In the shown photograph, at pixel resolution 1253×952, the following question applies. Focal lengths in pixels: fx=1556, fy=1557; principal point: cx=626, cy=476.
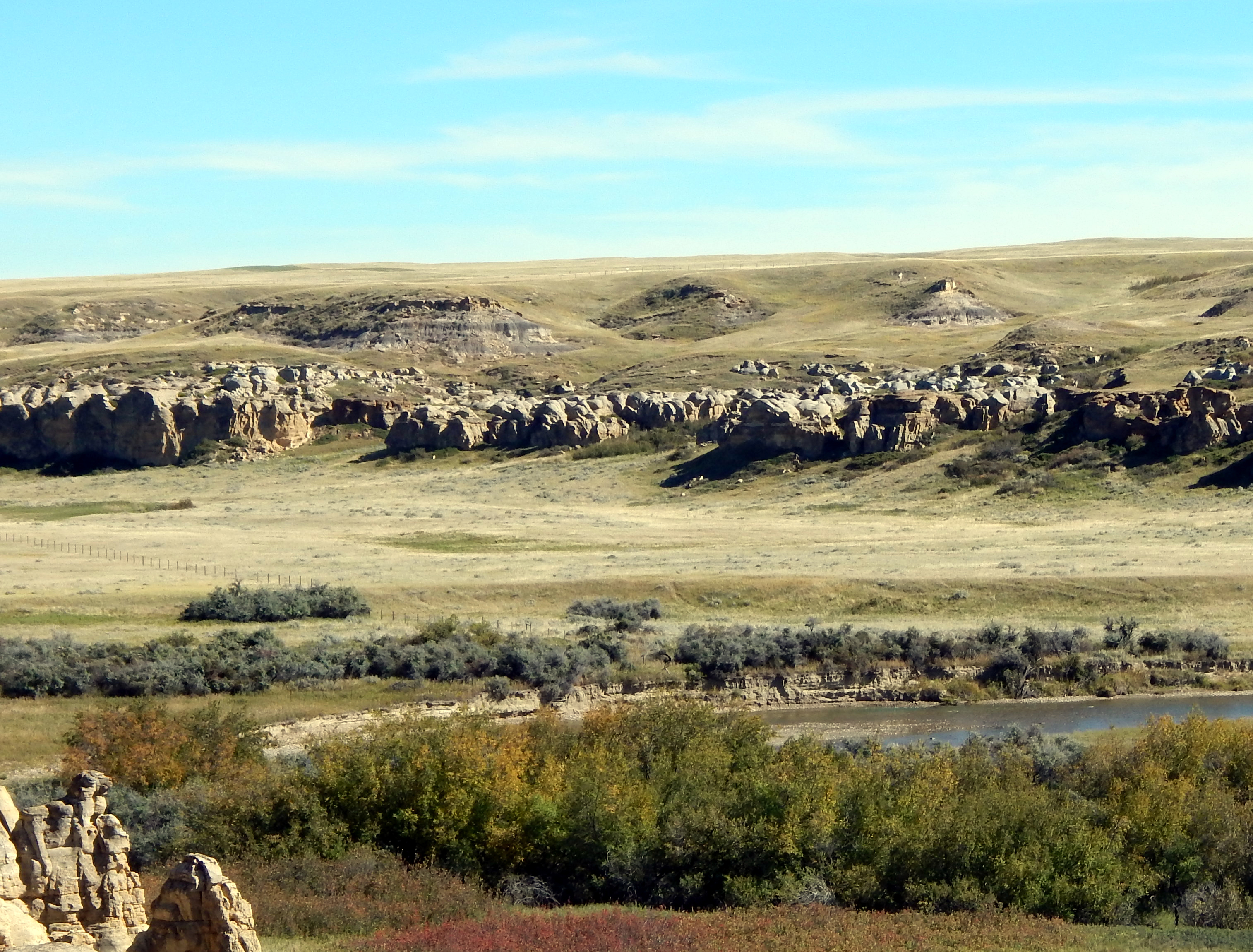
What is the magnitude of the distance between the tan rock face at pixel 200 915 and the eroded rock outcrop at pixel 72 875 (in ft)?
4.01

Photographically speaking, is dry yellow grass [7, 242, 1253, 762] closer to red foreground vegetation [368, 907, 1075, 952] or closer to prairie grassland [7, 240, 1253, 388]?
prairie grassland [7, 240, 1253, 388]

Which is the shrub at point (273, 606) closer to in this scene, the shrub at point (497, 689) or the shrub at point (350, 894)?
the shrub at point (497, 689)

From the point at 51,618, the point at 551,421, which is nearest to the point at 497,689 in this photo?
the point at 51,618

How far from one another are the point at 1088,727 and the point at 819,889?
1431cm

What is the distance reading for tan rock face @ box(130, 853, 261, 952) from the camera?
10.9 metres

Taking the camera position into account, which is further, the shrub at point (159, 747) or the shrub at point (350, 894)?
the shrub at point (159, 747)

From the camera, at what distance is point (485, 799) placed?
19.0 metres

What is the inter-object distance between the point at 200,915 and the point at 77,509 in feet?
200

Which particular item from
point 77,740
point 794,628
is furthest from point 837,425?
point 77,740

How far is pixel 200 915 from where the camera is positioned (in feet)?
36.0

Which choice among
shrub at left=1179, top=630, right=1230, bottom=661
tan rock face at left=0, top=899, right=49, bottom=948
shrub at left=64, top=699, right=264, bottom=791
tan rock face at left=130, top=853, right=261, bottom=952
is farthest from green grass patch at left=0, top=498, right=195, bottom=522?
tan rock face at left=130, top=853, right=261, bottom=952

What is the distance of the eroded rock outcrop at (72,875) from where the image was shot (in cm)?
1227

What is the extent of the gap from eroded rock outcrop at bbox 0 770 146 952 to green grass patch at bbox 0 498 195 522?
52403 millimetres

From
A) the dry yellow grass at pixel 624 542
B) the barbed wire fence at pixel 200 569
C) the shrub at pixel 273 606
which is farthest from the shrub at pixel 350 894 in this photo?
the shrub at pixel 273 606
